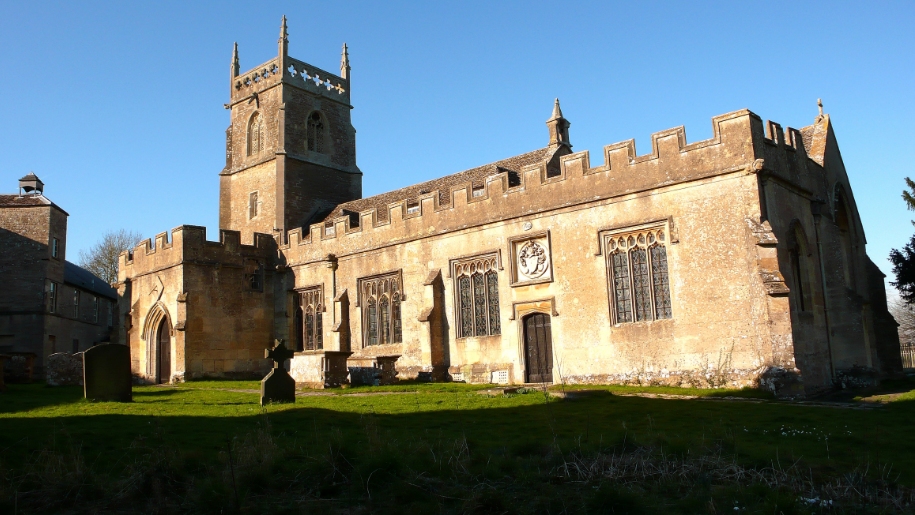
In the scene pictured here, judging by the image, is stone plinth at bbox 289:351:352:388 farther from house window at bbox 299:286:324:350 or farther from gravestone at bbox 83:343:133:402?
house window at bbox 299:286:324:350

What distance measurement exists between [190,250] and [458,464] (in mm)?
20833

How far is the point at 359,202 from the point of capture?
101ft

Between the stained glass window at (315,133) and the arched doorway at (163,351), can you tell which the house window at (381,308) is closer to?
the arched doorway at (163,351)

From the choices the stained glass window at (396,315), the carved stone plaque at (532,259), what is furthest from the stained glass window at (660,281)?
the stained glass window at (396,315)

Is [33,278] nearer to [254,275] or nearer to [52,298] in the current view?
[52,298]

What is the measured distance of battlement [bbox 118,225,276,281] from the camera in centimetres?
2598

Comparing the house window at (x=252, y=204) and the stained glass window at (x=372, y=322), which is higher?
the house window at (x=252, y=204)

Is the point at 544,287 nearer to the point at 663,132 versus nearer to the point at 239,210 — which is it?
the point at 663,132

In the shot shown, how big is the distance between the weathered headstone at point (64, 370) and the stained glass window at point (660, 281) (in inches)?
597

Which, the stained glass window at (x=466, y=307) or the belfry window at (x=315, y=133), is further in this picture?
the belfry window at (x=315, y=133)

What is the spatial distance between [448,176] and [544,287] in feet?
Answer: 27.7

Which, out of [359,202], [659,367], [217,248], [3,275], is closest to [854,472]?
[659,367]

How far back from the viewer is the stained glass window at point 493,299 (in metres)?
21.4

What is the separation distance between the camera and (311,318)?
87.9 feet
